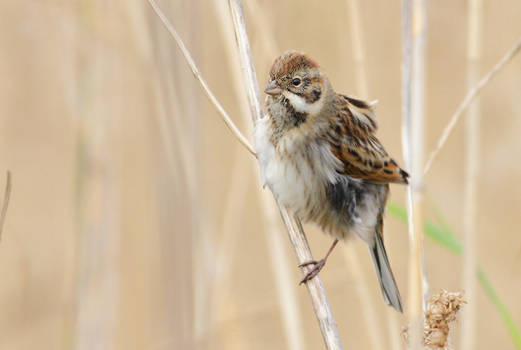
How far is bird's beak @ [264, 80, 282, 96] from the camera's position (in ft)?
6.95

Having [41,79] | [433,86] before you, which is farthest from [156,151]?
[433,86]

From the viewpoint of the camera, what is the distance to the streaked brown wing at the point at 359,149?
235 cm

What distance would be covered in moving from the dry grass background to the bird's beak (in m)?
0.28

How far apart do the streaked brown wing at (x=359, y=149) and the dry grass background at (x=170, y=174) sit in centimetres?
20

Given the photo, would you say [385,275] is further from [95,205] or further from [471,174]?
[95,205]

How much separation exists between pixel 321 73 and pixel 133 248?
173 centimetres

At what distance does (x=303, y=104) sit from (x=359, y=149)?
30 centimetres

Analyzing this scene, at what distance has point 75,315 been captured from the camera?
2.31 metres

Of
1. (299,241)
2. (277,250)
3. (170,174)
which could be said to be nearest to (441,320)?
(299,241)

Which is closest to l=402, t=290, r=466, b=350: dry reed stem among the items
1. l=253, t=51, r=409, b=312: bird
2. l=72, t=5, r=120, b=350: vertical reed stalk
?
l=253, t=51, r=409, b=312: bird

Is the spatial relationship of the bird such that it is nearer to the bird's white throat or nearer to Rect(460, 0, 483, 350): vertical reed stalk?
the bird's white throat

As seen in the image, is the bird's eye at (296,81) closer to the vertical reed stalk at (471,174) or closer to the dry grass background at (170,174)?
the dry grass background at (170,174)

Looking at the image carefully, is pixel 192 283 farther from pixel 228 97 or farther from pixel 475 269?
pixel 228 97

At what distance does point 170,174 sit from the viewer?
7.42 ft
